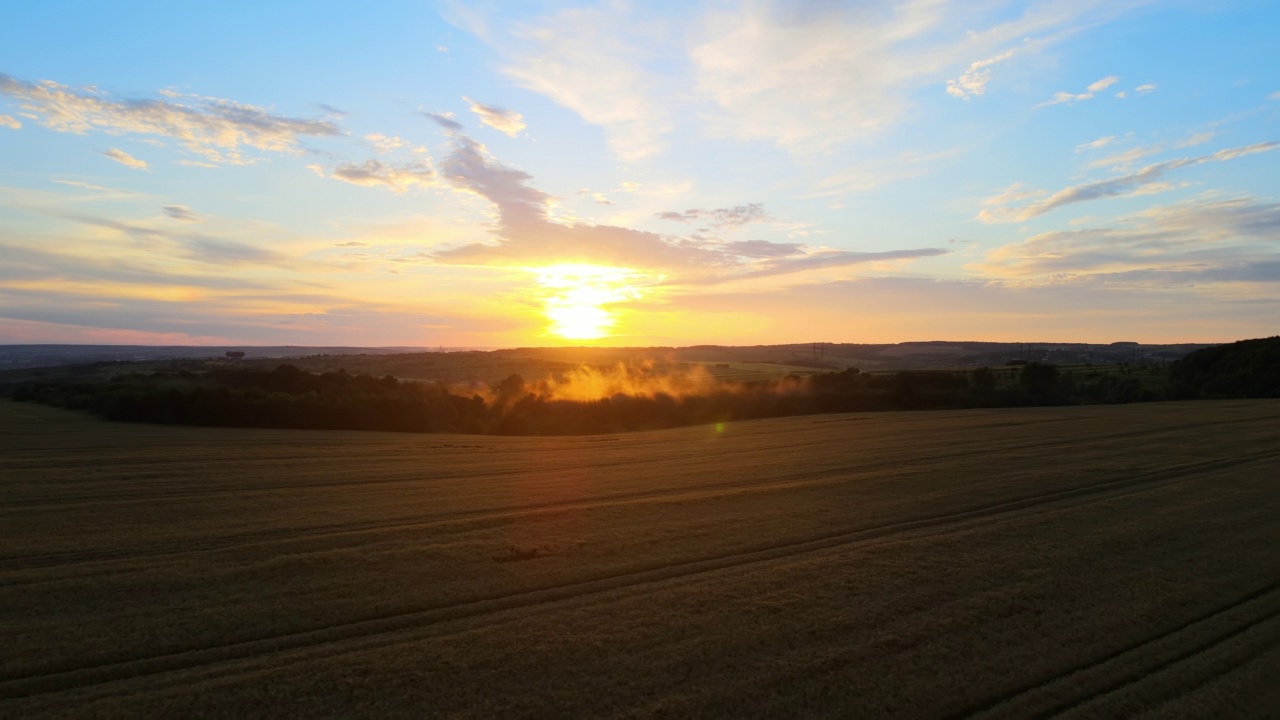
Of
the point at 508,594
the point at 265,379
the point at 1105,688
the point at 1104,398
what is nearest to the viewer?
the point at 1105,688

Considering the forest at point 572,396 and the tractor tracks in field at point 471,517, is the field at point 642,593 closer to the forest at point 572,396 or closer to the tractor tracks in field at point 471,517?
the tractor tracks in field at point 471,517

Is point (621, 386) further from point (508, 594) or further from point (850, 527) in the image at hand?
point (508, 594)

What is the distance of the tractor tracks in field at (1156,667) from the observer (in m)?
6.14

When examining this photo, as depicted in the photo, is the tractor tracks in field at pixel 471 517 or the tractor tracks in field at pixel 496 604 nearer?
the tractor tracks in field at pixel 496 604

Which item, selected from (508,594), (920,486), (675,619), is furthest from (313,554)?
(920,486)

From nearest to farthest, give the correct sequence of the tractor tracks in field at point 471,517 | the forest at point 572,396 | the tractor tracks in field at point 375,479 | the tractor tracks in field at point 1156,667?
the tractor tracks in field at point 1156,667, the tractor tracks in field at point 471,517, the tractor tracks in field at point 375,479, the forest at point 572,396

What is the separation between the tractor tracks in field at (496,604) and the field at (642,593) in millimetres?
40

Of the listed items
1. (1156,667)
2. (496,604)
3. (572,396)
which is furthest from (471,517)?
(572,396)

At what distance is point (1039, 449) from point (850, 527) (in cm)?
1413

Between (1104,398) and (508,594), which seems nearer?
(508,594)

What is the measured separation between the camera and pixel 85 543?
10.9 m

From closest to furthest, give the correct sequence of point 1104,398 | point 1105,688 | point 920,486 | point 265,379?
point 1105,688 < point 920,486 < point 265,379 < point 1104,398

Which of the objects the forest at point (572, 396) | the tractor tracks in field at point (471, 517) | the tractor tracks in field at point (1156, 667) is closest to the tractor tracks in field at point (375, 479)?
the tractor tracks in field at point (471, 517)

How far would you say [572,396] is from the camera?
44.8 meters
